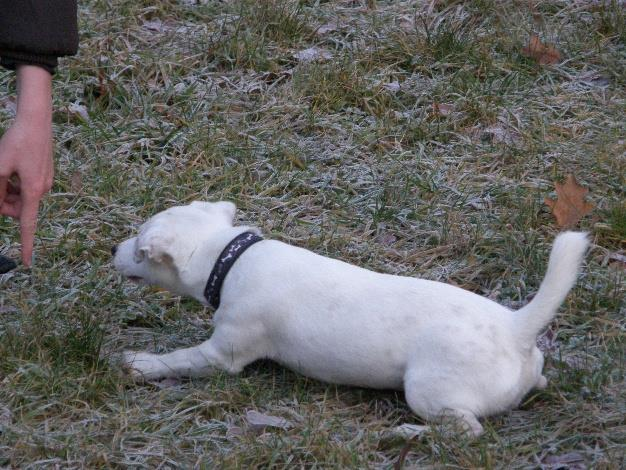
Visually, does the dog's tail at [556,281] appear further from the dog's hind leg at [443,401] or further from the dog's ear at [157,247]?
the dog's ear at [157,247]

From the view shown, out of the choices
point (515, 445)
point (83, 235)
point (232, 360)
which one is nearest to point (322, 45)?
point (83, 235)

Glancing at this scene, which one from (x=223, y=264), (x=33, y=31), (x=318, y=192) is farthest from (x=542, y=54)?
(x=33, y=31)

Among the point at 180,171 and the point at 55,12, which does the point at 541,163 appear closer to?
the point at 180,171

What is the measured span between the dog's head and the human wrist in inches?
26.9

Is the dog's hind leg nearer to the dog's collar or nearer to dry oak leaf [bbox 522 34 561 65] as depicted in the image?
the dog's collar

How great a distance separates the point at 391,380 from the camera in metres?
3.06

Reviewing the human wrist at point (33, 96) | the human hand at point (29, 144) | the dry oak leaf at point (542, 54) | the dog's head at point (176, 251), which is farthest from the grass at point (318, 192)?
the human wrist at point (33, 96)

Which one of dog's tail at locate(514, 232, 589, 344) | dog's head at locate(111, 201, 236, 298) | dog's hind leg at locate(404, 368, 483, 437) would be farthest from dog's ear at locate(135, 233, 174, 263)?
dog's tail at locate(514, 232, 589, 344)

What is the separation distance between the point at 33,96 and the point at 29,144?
0.13 m

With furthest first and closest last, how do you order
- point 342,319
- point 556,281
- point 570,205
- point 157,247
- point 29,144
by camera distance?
point 570,205 < point 157,247 < point 342,319 < point 556,281 < point 29,144

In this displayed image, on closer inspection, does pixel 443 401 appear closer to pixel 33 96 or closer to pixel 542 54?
pixel 33 96

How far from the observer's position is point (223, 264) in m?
3.31

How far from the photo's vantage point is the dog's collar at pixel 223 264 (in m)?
3.31

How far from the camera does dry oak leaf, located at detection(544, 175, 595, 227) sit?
4090mm
